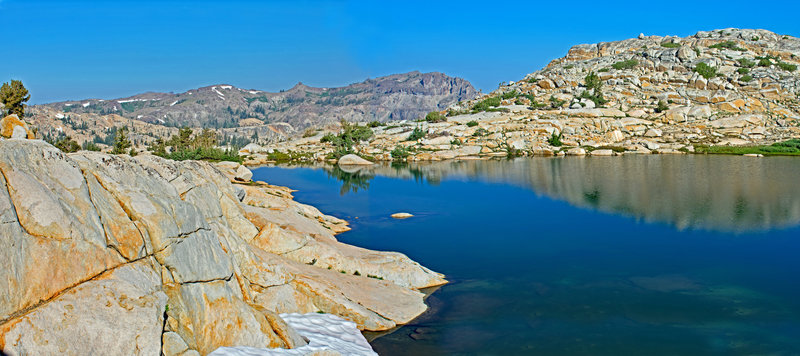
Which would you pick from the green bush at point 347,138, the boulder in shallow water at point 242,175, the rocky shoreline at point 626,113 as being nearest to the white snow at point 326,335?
the boulder in shallow water at point 242,175

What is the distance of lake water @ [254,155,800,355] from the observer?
17172mm

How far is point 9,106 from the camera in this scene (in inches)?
1358

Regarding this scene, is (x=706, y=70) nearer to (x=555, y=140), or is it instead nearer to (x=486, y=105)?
(x=486, y=105)

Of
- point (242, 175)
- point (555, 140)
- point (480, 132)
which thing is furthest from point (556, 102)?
point (242, 175)

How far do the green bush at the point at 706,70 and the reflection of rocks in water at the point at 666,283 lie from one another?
9832 centimetres

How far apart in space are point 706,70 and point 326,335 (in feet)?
375

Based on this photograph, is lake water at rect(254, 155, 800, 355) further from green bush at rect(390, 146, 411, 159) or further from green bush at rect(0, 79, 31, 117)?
green bush at rect(390, 146, 411, 159)

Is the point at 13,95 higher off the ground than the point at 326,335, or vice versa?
the point at 13,95

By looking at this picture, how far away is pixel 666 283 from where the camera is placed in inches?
880

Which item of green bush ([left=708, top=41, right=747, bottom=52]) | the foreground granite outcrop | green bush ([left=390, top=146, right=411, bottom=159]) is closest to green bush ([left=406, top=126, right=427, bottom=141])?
green bush ([left=390, top=146, right=411, bottom=159])

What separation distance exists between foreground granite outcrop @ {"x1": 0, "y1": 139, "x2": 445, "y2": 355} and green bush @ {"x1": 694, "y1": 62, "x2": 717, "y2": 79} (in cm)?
11029

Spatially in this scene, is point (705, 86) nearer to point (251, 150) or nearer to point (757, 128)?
point (757, 128)

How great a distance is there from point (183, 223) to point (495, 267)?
1644 centimetres

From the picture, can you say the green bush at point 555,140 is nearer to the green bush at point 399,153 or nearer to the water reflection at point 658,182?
the water reflection at point 658,182
